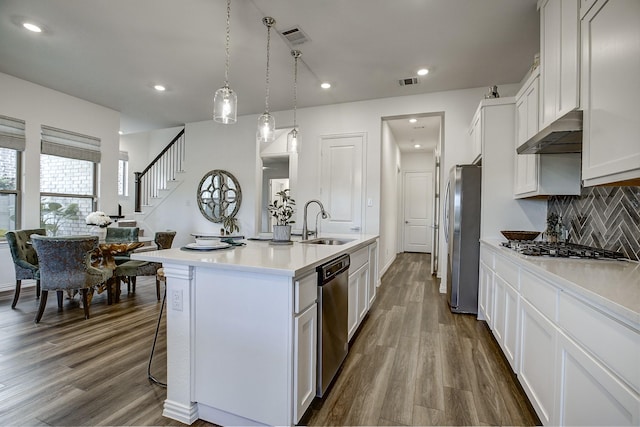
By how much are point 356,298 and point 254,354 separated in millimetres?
1299

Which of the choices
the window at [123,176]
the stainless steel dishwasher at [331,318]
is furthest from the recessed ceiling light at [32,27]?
the window at [123,176]

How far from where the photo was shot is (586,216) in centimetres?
230

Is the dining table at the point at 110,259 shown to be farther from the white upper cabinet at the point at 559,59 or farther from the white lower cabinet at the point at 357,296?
the white upper cabinet at the point at 559,59

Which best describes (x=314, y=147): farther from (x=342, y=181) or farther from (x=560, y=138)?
(x=560, y=138)

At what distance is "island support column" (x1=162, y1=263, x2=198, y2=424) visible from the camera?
5.33 feet

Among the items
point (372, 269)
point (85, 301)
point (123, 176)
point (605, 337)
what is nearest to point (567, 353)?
point (605, 337)

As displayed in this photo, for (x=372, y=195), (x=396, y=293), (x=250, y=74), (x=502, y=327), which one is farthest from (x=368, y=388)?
(x=250, y=74)

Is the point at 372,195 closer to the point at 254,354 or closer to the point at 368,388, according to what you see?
the point at 368,388

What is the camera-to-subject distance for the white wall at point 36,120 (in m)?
4.09

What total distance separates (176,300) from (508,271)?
2.25m


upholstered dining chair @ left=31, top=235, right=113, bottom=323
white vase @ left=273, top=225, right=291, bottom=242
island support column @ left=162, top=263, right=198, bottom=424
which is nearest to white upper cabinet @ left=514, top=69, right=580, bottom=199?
white vase @ left=273, top=225, right=291, bottom=242

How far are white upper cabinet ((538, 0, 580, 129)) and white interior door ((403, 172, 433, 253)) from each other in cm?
628

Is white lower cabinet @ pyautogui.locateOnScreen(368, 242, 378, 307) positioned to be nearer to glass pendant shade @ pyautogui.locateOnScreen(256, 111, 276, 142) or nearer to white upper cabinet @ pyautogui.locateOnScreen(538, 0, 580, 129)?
glass pendant shade @ pyautogui.locateOnScreen(256, 111, 276, 142)

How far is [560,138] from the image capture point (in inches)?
75.6
